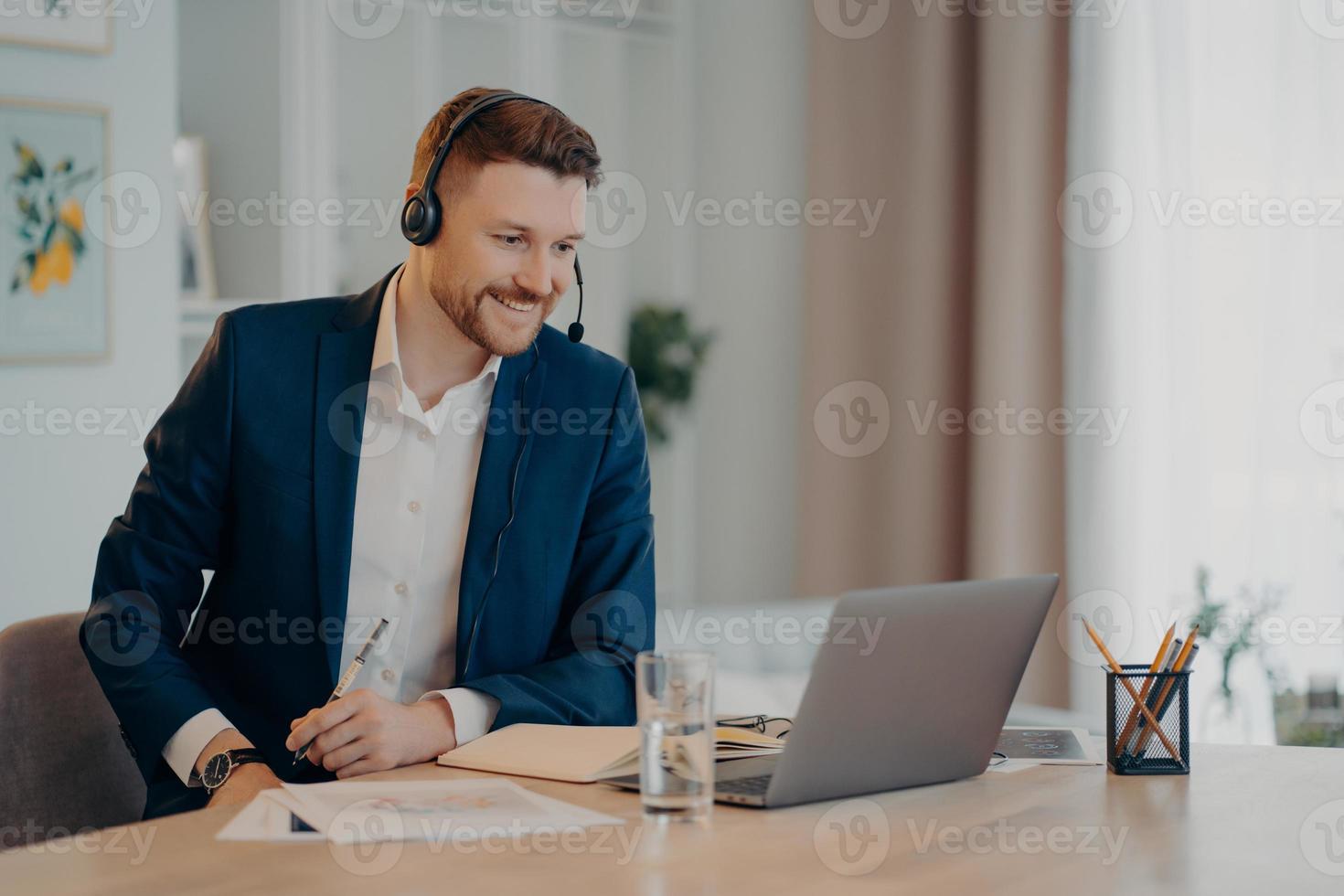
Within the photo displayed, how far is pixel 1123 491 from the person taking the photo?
352cm

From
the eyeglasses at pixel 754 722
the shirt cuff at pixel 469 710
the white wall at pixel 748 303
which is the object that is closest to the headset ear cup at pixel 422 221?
the shirt cuff at pixel 469 710

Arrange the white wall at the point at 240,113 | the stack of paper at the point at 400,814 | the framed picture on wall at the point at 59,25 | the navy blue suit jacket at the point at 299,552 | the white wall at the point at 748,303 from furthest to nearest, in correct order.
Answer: the white wall at the point at 748,303 < the white wall at the point at 240,113 < the framed picture on wall at the point at 59,25 < the navy blue suit jacket at the point at 299,552 < the stack of paper at the point at 400,814

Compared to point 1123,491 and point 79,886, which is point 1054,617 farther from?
point 79,886

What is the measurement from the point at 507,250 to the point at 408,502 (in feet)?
1.05

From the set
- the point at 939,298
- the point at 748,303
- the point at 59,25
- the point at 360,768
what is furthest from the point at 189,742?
the point at 748,303

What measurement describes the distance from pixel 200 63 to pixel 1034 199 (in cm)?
204

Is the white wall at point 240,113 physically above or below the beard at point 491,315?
above

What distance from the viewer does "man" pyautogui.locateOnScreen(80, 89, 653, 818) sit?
1.66 meters

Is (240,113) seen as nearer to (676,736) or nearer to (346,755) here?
(346,755)

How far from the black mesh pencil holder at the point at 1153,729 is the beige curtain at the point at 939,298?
233 centimetres

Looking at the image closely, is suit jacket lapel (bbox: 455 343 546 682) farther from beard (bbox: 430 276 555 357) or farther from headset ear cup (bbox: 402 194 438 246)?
headset ear cup (bbox: 402 194 438 246)

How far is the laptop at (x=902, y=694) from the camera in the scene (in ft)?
3.81

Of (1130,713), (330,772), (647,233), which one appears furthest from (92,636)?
(647,233)

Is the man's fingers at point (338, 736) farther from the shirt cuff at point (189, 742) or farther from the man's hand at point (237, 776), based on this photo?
the shirt cuff at point (189, 742)
